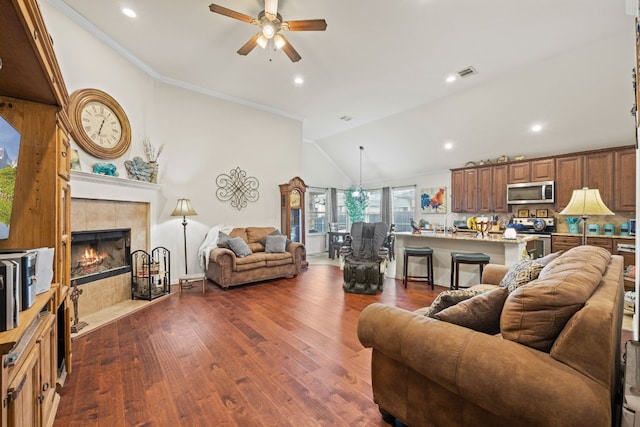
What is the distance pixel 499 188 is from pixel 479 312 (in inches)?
226

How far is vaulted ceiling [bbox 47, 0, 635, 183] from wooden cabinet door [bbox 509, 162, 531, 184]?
0.31m

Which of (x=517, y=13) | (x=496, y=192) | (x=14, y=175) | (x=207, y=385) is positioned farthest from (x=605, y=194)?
(x=14, y=175)

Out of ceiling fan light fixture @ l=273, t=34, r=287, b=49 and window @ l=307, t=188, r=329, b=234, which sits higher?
ceiling fan light fixture @ l=273, t=34, r=287, b=49

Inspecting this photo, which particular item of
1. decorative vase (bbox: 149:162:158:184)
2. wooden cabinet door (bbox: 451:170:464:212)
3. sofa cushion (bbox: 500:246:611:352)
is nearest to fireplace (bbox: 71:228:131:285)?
decorative vase (bbox: 149:162:158:184)

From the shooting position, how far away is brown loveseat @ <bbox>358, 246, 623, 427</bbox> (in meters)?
0.95

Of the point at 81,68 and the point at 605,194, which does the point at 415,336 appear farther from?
the point at 605,194

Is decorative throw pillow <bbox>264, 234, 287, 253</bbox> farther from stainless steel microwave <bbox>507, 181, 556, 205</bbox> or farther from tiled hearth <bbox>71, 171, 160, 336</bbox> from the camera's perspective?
stainless steel microwave <bbox>507, 181, 556, 205</bbox>

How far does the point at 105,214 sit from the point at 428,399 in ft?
13.4

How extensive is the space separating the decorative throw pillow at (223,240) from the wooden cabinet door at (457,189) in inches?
218

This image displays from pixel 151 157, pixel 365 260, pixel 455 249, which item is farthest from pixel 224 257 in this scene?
pixel 455 249

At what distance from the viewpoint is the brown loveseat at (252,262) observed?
13.9 ft

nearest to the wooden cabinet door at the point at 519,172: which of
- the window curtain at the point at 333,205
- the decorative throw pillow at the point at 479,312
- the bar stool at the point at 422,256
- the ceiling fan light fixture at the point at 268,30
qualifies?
the bar stool at the point at 422,256

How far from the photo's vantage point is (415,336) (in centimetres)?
132

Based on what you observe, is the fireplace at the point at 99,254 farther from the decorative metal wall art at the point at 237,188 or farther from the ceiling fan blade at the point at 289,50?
the ceiling fan blade at the point at 289,50
